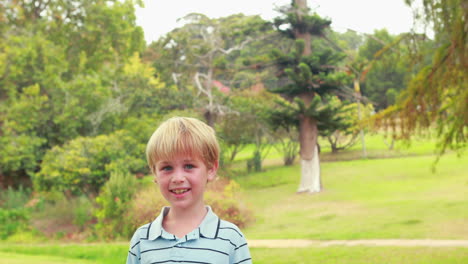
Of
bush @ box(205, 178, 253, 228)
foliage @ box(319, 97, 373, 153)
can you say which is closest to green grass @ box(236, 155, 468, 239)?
bush @ box(205, 178, 253, 228)

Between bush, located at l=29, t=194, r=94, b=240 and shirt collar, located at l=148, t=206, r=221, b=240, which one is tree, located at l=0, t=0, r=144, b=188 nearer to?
bush, located at l=29, t=194, r=94, b=240

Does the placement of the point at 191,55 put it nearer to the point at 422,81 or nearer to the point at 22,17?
the point at 22,17

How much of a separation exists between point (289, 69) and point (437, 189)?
24.4ft

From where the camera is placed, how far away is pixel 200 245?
2018 mm

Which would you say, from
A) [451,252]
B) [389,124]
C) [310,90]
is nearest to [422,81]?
[389,124]

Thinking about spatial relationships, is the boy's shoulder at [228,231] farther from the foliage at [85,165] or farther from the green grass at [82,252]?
the foliage at [85,165]

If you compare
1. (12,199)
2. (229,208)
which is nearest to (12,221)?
(12,199)

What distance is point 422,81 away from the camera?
892 cm

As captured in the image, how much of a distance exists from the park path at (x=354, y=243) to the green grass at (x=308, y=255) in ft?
1.77

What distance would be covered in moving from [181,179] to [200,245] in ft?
0.87

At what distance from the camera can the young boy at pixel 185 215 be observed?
202cm

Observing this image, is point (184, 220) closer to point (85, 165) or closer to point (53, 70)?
point (85, 165)

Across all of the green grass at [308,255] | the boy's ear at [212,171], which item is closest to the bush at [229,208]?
the green grass at [308,255]

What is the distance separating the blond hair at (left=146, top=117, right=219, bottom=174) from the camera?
2051 mm
